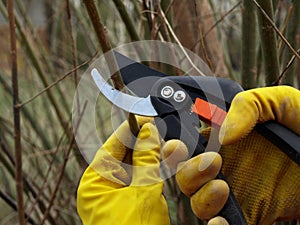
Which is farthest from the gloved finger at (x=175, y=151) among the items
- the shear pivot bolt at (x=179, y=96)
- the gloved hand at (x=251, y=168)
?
the shear pivot bolt at (x=179, y=96)

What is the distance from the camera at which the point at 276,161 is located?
3.73 ft

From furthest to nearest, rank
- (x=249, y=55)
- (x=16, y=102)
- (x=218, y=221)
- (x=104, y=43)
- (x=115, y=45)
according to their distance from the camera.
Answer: (x=115, y=45)
(x=249, y=55)
(x=16, y=102)
(x=104, y=43)
(x=218, y=221)

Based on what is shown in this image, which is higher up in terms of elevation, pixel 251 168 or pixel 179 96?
pixel 179 96

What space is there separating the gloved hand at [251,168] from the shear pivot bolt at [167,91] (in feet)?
0.35

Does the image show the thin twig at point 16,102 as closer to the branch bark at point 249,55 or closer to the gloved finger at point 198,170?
the gloved finger at point 198,170

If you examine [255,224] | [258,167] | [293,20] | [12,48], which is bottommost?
[255,224]

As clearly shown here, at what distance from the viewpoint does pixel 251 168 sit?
3.82 feet

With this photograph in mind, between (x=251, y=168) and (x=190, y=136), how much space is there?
0.15m

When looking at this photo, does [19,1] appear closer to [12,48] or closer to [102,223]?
[12,48]

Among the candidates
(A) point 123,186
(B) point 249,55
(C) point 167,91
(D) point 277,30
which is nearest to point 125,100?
(C) point 167,91

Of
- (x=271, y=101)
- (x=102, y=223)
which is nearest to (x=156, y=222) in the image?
(x=102, y=223)

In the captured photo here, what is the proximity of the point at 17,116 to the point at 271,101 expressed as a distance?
1.94 feet

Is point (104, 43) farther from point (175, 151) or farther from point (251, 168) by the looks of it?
point (251, 168)

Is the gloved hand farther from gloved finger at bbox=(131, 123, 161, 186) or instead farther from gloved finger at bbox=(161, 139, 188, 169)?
gloved finger at bbox=(131, 123, 161, 186)
